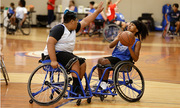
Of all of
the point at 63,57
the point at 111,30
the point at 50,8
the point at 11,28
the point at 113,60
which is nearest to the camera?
the point at 63,57

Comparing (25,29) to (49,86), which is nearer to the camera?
(49,86)

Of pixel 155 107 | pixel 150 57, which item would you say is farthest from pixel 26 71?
pixel 150 57

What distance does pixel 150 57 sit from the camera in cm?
758

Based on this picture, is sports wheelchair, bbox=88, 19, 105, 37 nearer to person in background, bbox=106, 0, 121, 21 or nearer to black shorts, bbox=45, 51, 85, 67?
person in background, bbox=106, 0, 121, 21

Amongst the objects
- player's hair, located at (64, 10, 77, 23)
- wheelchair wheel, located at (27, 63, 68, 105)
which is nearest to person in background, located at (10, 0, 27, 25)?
wheelchair wheel, located at (27, 63, 68, 105)

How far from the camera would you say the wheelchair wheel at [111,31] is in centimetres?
1010

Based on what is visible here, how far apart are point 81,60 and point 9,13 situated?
9201 mm

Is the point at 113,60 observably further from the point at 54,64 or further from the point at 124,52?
the point at 54,64

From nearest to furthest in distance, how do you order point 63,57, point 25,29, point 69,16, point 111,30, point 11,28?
point 63,57 < point 69,16 < point 111,30 < point 11,28 < point 25,29

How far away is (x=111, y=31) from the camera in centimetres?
1026

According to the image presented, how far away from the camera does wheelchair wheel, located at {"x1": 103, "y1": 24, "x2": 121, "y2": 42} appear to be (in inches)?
398

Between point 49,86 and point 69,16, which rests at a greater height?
point 69,16

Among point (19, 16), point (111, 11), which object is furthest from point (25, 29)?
point (111, 11)

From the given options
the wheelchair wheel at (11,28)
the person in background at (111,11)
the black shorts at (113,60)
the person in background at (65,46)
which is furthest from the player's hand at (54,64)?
the wheelchair wheel at (11,28)
